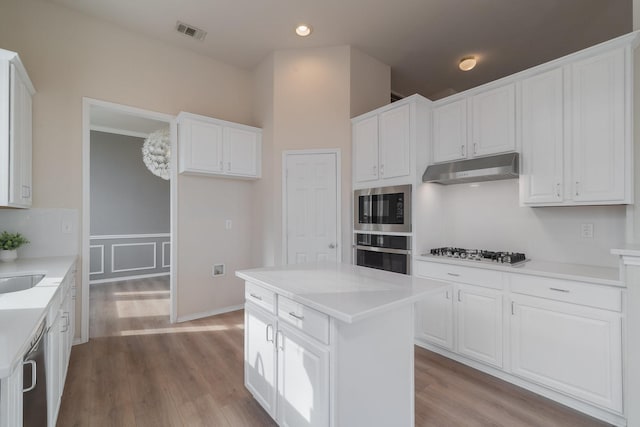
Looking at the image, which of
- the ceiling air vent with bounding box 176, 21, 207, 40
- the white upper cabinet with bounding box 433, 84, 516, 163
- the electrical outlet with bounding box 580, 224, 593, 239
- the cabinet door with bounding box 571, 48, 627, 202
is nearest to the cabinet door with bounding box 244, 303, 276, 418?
the white upper cabinet with bounding box 433, 84, 516, 163

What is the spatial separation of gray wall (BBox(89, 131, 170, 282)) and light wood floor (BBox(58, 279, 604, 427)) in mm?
2880

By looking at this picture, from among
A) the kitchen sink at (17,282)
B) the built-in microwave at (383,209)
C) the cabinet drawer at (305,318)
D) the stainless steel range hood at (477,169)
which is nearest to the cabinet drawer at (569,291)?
the stainless steel range hood at (477,169)

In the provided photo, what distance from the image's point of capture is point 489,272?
2.36 m

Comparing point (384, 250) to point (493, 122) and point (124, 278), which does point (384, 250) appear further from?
point (124, 278)

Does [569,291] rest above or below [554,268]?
below

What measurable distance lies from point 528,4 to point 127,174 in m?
6.67

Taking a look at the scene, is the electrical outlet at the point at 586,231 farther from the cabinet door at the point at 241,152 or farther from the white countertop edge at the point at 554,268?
the cabinet door at the point at 241,152

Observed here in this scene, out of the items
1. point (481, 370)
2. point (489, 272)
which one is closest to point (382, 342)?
point (489, 272)

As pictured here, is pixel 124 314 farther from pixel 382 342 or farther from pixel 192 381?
pixel 382 342

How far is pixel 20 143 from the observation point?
7.52 feet

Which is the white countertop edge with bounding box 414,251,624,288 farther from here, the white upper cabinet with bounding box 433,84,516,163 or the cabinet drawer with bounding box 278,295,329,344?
the cabinet drawer with bounding box 278,295,329,344

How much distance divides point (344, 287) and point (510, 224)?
6.71 feet

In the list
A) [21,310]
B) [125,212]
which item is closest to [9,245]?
[21,310]

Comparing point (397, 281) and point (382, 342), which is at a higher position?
point (397, 281)
